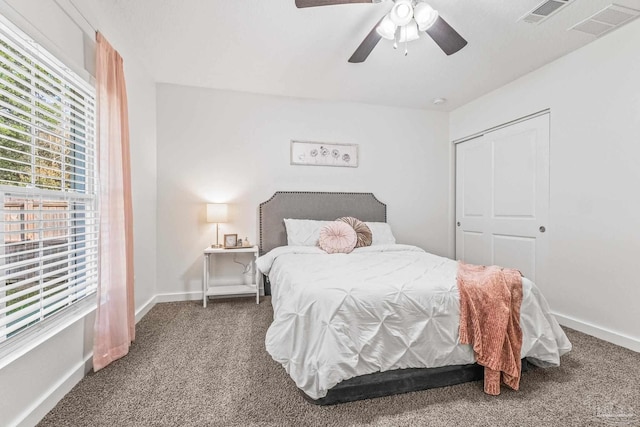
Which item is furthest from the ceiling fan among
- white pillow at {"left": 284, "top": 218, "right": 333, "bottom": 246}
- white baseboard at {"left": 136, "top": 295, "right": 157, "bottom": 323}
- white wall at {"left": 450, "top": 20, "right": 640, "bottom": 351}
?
white baseboard at {"left": 136, "top": 295, "right": 157, "bottom": 323}

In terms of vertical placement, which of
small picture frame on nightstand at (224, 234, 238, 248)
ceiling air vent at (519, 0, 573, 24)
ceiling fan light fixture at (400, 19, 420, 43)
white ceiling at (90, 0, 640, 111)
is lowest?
small picture frame on nightstand at (224, 234, 238, 248)

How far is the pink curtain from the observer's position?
1890 millimetres

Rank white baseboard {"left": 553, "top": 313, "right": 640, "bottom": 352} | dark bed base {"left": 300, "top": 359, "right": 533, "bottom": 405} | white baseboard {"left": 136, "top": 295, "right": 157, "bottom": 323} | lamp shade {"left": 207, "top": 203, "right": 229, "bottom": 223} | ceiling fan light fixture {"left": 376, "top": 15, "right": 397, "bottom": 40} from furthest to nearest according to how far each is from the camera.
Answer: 1. lamp shade {"left": 207, "top": 203, "right": 229, "bottom": 223}
2. white baseboard {"left": 136, "top": 295, "right": 157, "bottom": 323}
3. white baseboard {"left": 553, "top": 313, "right": 640, "bottom": 352}
4. ceiling fan light fixture {"left": 376, "top": 15, "right": 397, "bottom": 40}
5. dark bed base {"left": 300, "top": 359, "right": 533, "bottom": 405}

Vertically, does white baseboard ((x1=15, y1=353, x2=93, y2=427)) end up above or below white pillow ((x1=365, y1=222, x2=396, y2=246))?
below

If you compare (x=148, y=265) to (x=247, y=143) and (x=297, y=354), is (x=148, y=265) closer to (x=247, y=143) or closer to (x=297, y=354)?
(x=247, y=143)

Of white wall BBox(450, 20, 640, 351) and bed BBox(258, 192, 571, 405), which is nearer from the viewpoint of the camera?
bed BBox(258, 192, 571, 405)

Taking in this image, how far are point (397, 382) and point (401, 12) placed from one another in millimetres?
2243

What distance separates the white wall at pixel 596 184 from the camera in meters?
2.27

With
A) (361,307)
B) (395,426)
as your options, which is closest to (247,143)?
(361,307)

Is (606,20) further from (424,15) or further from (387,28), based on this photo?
(387,28)

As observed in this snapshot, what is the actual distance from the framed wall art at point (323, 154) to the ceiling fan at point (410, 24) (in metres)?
1.67

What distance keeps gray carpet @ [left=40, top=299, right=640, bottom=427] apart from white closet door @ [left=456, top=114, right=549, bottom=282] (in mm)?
1208

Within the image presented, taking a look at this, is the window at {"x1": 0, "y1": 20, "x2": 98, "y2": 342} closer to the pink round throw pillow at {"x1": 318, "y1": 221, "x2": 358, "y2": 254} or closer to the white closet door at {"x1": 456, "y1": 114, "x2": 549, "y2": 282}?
the pink round throw pillow at {"x1": 318, "y1": 221, "x2": 358, "y2": 254}

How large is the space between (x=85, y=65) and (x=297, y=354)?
2.26 m
